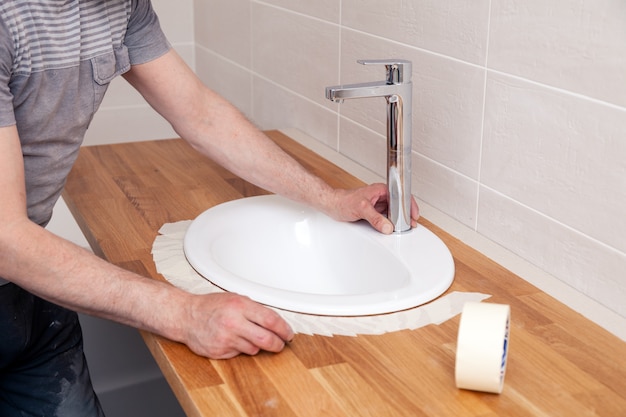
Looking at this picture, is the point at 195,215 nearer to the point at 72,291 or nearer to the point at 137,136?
the point at 72,291

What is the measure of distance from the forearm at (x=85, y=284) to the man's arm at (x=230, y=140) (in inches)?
17.9

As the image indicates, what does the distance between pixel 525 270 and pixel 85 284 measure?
678 mm

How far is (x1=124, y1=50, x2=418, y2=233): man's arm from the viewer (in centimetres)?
156

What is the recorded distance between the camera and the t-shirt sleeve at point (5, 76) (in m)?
1.14

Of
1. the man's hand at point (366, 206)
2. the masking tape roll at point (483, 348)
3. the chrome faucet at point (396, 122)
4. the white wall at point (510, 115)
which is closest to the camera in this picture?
the masking tape roll at point (483, 348)

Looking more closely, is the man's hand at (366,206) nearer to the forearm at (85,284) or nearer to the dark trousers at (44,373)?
the forearm at (85,284)

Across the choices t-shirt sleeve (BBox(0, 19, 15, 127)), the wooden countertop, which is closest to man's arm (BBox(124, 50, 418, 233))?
the wooden countertop

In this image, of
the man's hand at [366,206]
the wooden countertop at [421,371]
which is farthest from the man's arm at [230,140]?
the wooden countertop at [421,371]

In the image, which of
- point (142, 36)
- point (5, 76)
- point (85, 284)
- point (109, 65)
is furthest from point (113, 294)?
point (142, 36)

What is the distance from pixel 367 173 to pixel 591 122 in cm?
68

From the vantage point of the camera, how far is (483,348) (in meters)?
0.99

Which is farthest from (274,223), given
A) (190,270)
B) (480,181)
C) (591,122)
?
(591,122)

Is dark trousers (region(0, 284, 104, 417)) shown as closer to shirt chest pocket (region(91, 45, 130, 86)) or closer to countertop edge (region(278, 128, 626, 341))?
shirt chest pocket (region(91, 45, 130, 86))

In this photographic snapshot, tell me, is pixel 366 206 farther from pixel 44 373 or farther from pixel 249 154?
pixel 44 373
